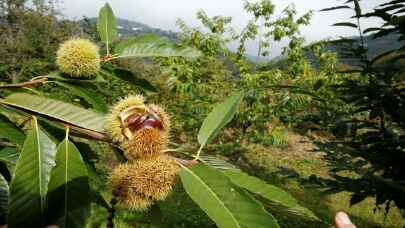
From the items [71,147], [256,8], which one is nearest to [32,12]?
[256,8]

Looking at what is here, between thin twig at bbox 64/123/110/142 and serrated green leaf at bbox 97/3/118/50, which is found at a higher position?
serrated green leaf at bbox 97/3/118/50

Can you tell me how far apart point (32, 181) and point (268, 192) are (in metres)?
0.39

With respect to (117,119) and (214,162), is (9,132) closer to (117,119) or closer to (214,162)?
(117,119)

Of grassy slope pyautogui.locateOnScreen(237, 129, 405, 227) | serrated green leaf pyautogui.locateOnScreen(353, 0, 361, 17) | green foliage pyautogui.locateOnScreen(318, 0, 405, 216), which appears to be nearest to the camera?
green foliage pyautogui.locateOnScreen(318, 0, 405, 216)

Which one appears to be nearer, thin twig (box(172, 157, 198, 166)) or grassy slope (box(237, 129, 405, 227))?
thin twig (box(172, 157, 198, 166))

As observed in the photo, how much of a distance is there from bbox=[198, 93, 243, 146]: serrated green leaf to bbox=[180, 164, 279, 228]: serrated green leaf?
0.14 m

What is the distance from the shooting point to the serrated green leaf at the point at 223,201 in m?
0.55

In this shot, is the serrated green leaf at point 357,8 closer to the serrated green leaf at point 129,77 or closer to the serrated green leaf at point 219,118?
the serrated green leaf at point 129,77

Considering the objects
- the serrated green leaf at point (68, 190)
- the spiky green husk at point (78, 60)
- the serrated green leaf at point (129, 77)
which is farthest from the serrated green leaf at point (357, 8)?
the serrated green leaf at point (68, 190)

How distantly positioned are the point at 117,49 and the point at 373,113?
6.67 feet

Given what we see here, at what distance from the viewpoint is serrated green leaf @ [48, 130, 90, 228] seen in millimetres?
681

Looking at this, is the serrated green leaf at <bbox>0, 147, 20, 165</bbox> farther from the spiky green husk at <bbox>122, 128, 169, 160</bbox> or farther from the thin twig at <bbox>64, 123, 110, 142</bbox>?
the spiky green husk at <bbox>122, 128, 169, 160</bbox>

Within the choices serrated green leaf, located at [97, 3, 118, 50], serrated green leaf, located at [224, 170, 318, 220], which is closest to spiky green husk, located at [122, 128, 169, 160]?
serrated green leaf, located at [224, 170, 318, 220]

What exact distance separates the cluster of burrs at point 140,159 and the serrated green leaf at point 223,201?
2.5 inches
